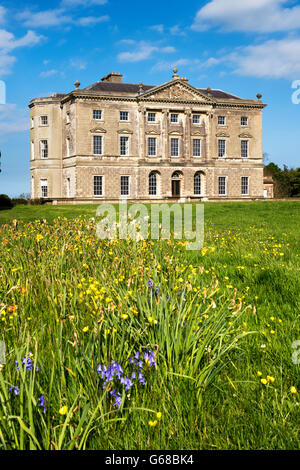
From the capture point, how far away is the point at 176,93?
154 ft

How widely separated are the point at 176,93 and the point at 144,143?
686cm

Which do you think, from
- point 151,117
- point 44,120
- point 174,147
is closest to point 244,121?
point 174,147

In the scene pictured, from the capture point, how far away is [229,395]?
3.04 meters

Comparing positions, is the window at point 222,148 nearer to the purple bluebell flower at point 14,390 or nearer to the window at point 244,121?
the window at point 244,121

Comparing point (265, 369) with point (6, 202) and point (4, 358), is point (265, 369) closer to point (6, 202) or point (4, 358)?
point (4, 358)

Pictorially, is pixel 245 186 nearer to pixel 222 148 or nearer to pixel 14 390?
pixel 222 148

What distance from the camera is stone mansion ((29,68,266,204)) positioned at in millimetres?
45250

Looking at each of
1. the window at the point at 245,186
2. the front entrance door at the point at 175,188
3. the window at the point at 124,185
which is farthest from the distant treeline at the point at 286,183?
the window at the point at 124,185

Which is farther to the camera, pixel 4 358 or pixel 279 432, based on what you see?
pixel 4 358

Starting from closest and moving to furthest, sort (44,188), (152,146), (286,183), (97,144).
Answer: (97,144), (152,146), (44,188), (286,183)

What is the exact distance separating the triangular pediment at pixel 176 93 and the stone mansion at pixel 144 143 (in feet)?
0.35

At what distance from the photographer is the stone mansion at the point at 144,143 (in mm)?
45250
